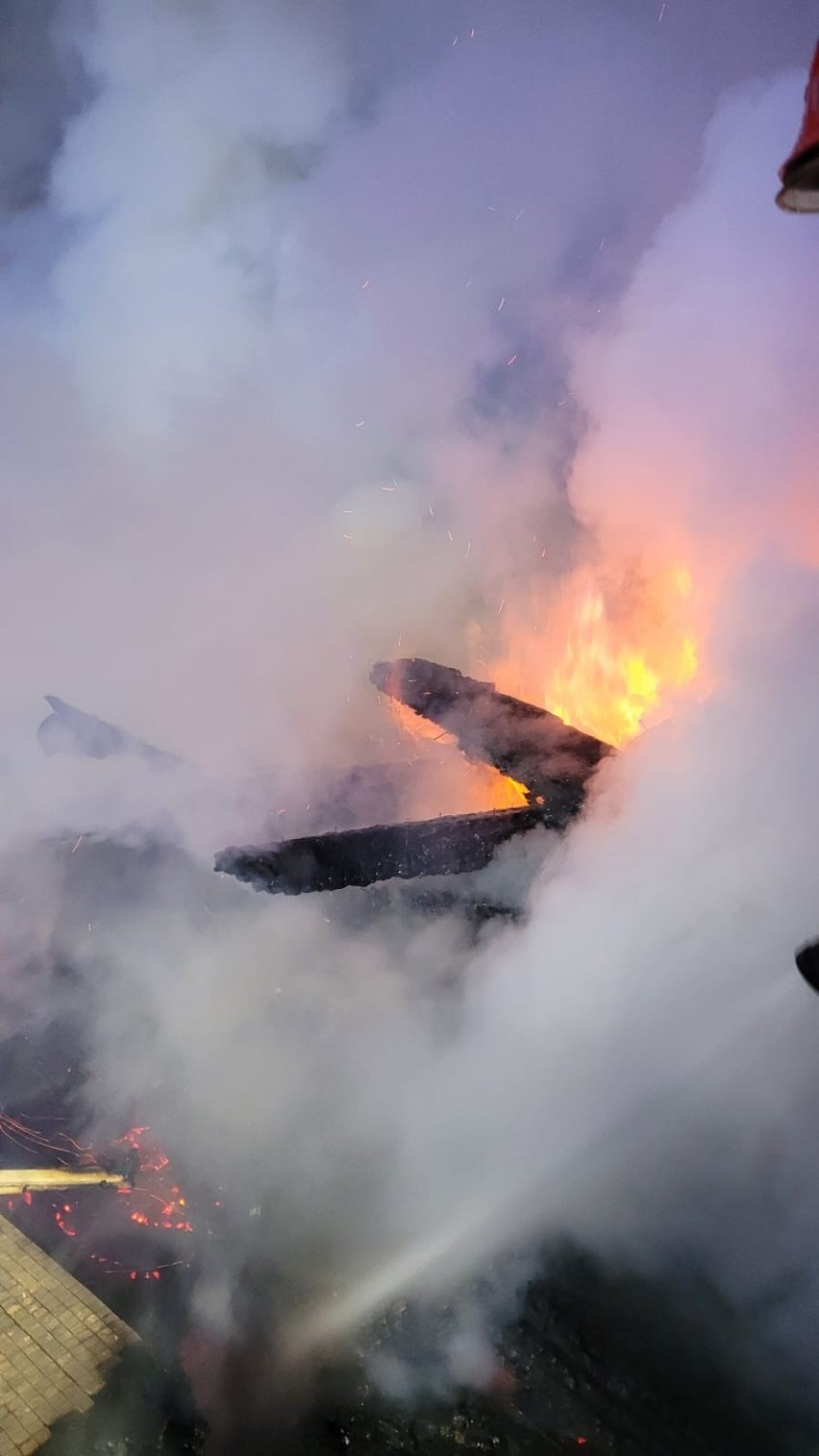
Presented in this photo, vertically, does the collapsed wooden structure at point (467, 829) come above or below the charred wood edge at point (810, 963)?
above

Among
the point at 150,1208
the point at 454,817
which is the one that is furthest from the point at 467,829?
the point at 150,1208

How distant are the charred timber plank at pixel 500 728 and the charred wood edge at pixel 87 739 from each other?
2423 millimetres

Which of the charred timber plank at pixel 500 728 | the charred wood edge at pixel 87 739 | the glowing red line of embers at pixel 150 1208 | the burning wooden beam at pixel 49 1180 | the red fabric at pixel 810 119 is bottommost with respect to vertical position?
the red fabric at pixel 810 119

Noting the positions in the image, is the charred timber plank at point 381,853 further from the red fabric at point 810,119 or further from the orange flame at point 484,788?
the red fabric at point 810,119

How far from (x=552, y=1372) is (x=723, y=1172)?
1445 millimetres

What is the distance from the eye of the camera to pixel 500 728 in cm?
640

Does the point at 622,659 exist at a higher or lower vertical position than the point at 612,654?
lower

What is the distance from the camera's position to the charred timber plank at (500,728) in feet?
18.9

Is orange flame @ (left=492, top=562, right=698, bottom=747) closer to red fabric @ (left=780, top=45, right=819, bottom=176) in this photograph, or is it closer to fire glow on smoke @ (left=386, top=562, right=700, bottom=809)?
fire glow on smoke @ (left=386, top=562, right=700, bottom=809)

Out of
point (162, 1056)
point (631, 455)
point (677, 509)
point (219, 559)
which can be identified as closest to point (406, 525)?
point (219, 559)

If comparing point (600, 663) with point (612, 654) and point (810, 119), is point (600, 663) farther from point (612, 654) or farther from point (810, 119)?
point (810, 119)

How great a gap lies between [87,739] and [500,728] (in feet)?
14.2

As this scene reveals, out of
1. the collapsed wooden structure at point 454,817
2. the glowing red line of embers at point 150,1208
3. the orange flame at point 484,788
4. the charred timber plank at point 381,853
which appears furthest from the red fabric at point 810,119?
the orange flame at point 484,788

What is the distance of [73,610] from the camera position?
1258 cm
